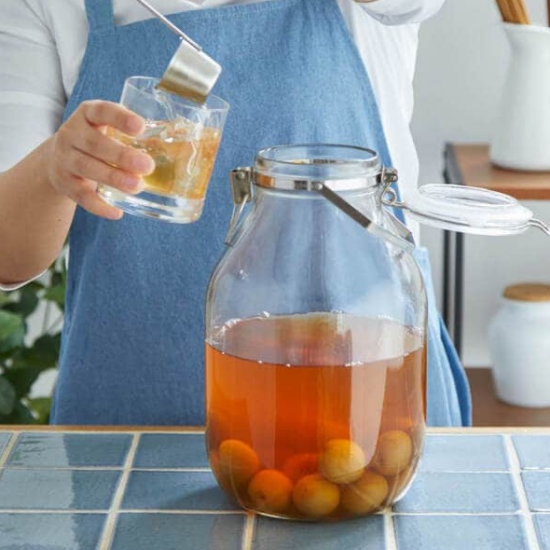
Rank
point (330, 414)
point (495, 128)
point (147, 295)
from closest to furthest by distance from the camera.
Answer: point (330, 414) < point (147, 295) < point (495, 128)

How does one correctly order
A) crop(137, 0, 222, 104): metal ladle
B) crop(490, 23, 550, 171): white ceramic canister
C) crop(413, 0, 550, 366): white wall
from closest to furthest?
crop(137, 0, 222, 104): metal ladle < crop(490, 23, 550, 171): white ceramic canister < crop(413, 0, 550, 366): white wall

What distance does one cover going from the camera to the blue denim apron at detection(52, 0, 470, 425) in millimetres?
1210

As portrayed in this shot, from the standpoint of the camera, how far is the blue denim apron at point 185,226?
3.97 ft

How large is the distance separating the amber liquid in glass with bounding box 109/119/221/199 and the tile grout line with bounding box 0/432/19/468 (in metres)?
0.26

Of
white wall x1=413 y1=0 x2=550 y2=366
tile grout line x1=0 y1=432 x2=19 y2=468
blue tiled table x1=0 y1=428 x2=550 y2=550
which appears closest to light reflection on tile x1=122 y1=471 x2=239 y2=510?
blue tiled table x1=0 y1=428 x2=550 y2=550

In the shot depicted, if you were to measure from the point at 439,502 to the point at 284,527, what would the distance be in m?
0.12

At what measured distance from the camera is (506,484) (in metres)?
0.94

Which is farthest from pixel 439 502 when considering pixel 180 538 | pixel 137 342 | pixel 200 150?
pixel 137 342

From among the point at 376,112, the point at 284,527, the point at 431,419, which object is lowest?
the point at 431,419

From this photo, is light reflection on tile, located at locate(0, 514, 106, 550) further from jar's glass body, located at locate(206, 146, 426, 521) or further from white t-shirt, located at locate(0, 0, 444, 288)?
white t-shirt, located at locate(0, 0, 444, 288)

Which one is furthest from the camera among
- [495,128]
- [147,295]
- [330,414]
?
[495,128]

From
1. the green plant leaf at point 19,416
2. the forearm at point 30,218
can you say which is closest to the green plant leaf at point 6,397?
the green plant leaf at point 19,416

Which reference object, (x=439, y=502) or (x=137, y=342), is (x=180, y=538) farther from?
(x=137, y=342)

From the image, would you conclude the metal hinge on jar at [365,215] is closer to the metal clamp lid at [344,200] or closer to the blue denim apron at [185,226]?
the metal clamp lid at [344,200]
